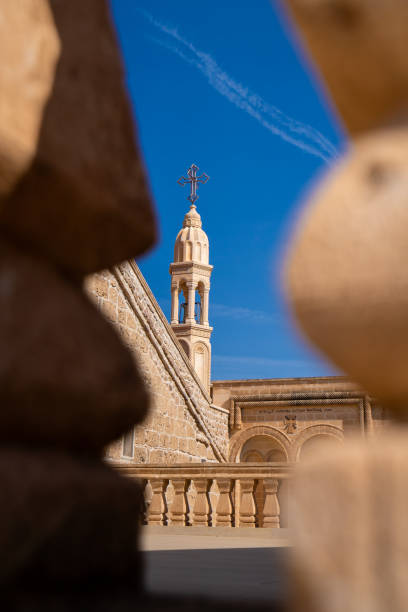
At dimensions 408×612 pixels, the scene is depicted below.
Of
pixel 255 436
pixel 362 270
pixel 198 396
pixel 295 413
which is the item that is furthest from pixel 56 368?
pixel 295 413

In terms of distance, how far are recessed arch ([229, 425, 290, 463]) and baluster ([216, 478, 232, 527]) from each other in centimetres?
1033

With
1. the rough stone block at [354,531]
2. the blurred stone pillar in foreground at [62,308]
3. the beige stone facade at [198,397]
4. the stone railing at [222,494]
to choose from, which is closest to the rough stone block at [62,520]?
the blurred stone pillar in foreground at [62,308]

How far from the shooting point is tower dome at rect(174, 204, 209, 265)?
2259 cm

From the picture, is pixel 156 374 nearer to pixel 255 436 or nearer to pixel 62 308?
pixel 255 436

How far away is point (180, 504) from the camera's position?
7.29 metres

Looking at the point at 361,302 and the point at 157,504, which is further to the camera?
the point at 157,504

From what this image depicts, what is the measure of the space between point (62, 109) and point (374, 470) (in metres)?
1.10

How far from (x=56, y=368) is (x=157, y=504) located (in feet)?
21.2

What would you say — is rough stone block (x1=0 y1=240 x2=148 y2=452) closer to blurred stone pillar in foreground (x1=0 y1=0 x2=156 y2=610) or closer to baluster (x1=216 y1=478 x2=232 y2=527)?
blurred stone pillar in foreground (x1=0 y1=0 x2=156 y2=610)

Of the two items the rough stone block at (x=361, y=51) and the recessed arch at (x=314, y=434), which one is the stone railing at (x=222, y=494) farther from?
the recessed arch at (x=314, y=434)

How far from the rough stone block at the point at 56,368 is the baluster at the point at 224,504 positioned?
600cm

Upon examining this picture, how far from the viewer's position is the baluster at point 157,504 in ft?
23.7

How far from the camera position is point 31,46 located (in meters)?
1.46

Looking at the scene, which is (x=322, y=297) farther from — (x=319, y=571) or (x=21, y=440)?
(x=21, y=440)
